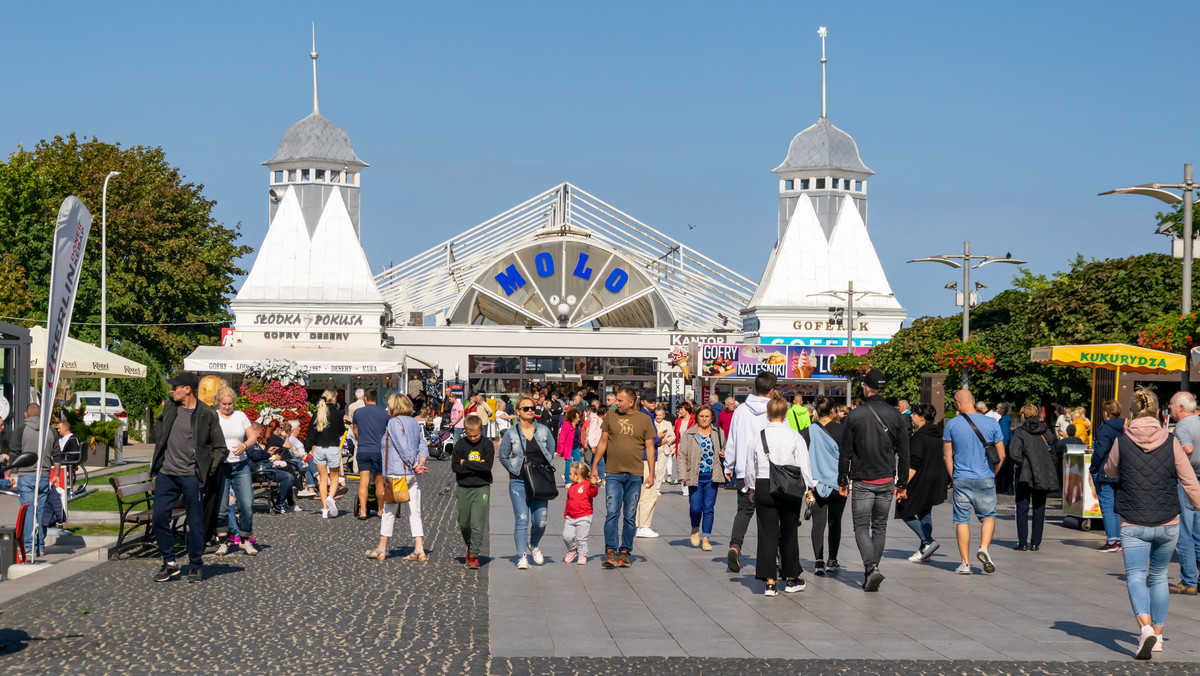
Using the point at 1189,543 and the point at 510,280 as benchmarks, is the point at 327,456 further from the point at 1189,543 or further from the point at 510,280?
the point at 510,280

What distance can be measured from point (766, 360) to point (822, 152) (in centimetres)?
1702

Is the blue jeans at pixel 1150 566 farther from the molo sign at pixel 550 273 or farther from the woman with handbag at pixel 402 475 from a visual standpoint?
the molo sign at pixel 550 273

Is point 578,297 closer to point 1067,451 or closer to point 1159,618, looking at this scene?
point 1067,451

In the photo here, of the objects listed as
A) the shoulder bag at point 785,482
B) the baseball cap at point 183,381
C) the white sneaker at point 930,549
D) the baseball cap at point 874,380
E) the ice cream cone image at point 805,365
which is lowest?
the white sneaker at point 930,549

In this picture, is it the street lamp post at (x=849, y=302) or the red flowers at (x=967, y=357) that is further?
the street lamp post at (x=849, y=302)

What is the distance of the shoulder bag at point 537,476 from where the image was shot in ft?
39.6

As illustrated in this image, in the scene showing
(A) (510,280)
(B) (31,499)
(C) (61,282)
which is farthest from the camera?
(A) (510,280)

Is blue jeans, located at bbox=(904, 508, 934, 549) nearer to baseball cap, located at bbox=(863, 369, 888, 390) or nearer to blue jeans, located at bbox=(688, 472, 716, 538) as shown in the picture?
baseball cap, located at bbox=(863, 369, 888, 390)

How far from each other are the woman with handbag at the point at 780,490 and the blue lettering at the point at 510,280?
60.3 m

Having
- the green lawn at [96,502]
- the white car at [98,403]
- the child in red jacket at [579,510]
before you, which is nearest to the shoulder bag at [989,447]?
the child in red jacket at [579,510]

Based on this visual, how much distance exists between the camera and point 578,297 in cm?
7200

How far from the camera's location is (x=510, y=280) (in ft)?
233

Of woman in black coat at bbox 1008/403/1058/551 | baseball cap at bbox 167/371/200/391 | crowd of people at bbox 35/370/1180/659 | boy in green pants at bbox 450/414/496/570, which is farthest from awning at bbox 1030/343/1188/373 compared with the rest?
baseball cap at bbox 167/371/200/391

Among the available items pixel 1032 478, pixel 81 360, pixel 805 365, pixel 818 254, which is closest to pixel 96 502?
pixel 81 360
